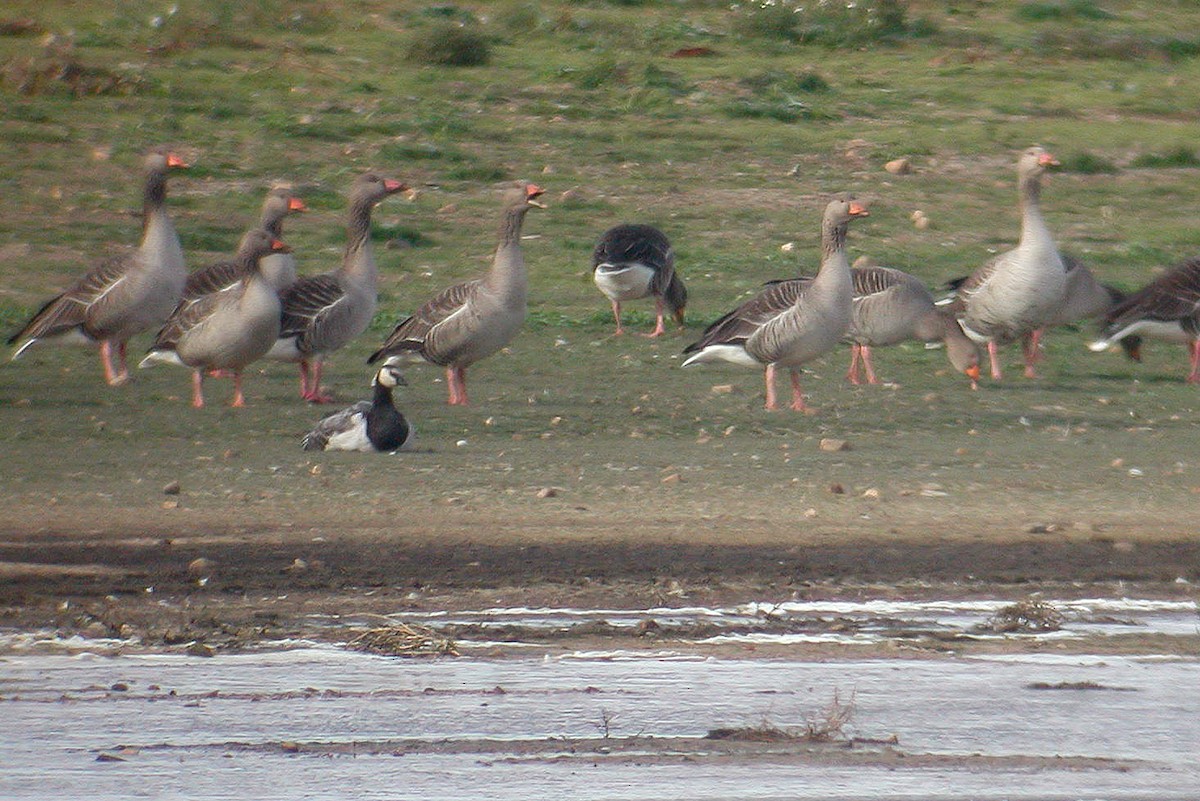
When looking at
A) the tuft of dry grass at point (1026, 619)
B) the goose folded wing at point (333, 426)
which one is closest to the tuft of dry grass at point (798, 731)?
the tuft of dry grass at point (1026, 619)

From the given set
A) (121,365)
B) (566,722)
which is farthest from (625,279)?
(566,722)

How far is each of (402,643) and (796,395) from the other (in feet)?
19.3

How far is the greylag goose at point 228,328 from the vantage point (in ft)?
42.0

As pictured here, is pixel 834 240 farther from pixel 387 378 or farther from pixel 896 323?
pixel 387 378

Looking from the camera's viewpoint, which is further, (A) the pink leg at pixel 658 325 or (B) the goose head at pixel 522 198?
(A) the pink leg at pixel 658 325

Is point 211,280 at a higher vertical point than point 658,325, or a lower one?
higher

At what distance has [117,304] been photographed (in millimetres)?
13672

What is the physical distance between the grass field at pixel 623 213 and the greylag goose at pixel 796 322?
0.37 m

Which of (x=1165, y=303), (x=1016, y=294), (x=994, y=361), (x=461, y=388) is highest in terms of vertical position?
(x=1016, y=294)

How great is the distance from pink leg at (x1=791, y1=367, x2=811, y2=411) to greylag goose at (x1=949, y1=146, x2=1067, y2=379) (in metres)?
1.70

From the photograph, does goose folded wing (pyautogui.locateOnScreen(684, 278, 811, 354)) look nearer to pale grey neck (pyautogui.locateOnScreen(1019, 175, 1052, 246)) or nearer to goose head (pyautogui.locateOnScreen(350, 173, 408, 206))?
pale grey neck (pyautogui.locateOnScreen(1019, 175, 1052, 246))

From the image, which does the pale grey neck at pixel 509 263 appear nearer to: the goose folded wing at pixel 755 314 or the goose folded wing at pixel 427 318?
the goose folded wing at pixel 427 318

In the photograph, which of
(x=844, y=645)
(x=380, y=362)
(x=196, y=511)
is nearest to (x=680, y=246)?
(x=380, y=362)

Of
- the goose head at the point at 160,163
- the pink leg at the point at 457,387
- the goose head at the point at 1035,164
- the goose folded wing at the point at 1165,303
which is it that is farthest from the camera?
the goose head at the point at 1035,164
